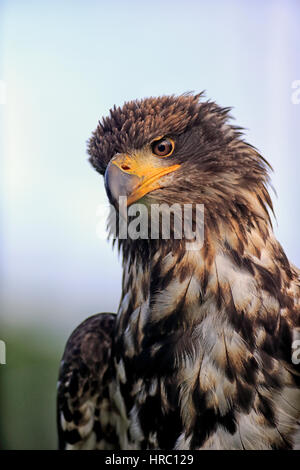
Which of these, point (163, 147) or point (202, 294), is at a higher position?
point (163, 147)

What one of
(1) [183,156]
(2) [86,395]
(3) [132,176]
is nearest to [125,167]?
(3) [132,176]

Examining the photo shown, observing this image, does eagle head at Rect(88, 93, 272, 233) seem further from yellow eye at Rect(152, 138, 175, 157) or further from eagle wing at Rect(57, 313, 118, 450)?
eagle wing at Rect(57, 313, 118, 450)

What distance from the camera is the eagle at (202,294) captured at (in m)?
1.00

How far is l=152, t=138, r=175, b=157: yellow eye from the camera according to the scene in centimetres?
106

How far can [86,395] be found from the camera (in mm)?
1271

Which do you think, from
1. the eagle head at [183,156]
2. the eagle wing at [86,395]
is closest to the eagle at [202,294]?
the eagle head at [183,156]

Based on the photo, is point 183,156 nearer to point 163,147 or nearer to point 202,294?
point 163,147

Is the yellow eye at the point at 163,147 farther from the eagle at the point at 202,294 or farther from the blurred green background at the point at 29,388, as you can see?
the blurred green background at the point at 29,388

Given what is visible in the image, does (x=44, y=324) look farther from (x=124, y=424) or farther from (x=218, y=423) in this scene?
(x=218, y=423)

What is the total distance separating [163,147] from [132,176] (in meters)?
0.11

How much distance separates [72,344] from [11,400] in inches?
8.2

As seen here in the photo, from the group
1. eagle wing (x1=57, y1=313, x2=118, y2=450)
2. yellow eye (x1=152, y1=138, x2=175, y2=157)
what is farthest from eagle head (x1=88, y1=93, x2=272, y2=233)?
eagle wing (x1=57, y1=313, x2=118, y2=450)

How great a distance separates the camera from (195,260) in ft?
3.49

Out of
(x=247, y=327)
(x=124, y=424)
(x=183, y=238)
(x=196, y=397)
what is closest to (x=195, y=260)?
(x=183, y=238)
